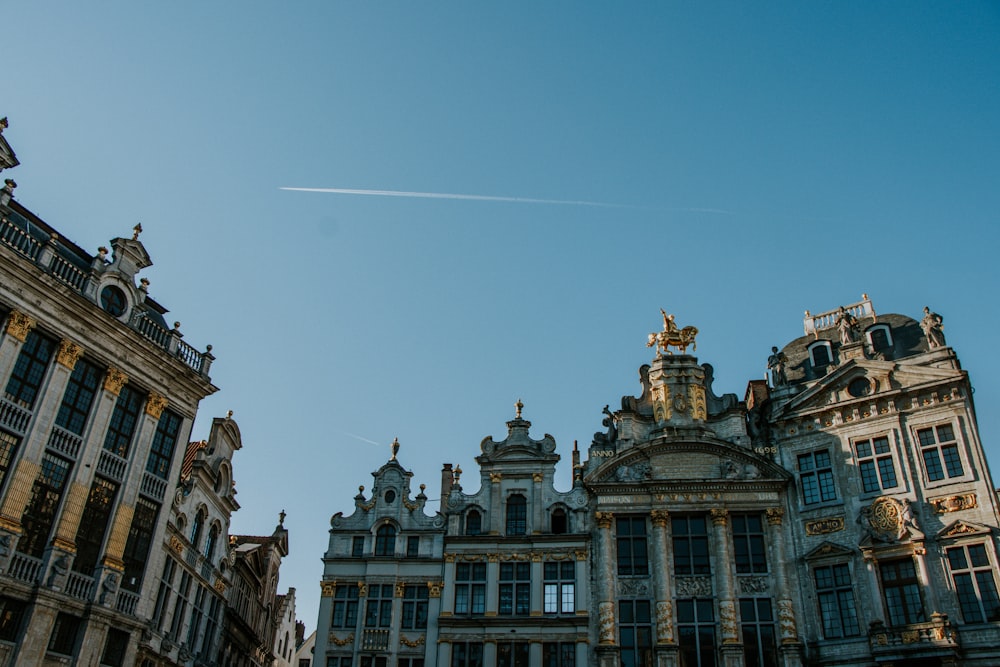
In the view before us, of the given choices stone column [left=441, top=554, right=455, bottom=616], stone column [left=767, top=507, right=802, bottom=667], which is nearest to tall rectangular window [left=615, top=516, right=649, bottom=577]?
stone column [left=767, top=507, right=802, bottom=667]

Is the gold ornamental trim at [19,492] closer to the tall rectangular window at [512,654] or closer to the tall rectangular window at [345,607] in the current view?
the tall rectangular window at [345,607]

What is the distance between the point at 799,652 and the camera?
31.4 metres

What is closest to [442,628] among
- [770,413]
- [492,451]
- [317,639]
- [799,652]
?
[317,639]

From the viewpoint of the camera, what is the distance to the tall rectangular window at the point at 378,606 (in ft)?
110

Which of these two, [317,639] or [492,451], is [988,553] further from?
[317,639]

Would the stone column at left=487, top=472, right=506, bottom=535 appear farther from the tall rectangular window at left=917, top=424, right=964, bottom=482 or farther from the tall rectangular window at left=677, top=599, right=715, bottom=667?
the tall rectangular window at left=917, top=424, right=964, bottom=482

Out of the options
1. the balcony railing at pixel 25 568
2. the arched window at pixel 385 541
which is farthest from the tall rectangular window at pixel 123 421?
the arched window at pixel 385 541

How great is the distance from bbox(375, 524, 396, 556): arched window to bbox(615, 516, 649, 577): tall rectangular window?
916 centimetres

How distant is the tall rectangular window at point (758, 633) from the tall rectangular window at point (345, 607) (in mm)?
14909

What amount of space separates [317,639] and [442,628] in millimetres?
4817

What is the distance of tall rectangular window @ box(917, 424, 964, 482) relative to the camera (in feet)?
106

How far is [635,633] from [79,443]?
20.8 meters

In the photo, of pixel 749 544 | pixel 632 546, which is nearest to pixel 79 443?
pixel 632 546

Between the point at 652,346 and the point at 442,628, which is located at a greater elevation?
the point at 652,346
